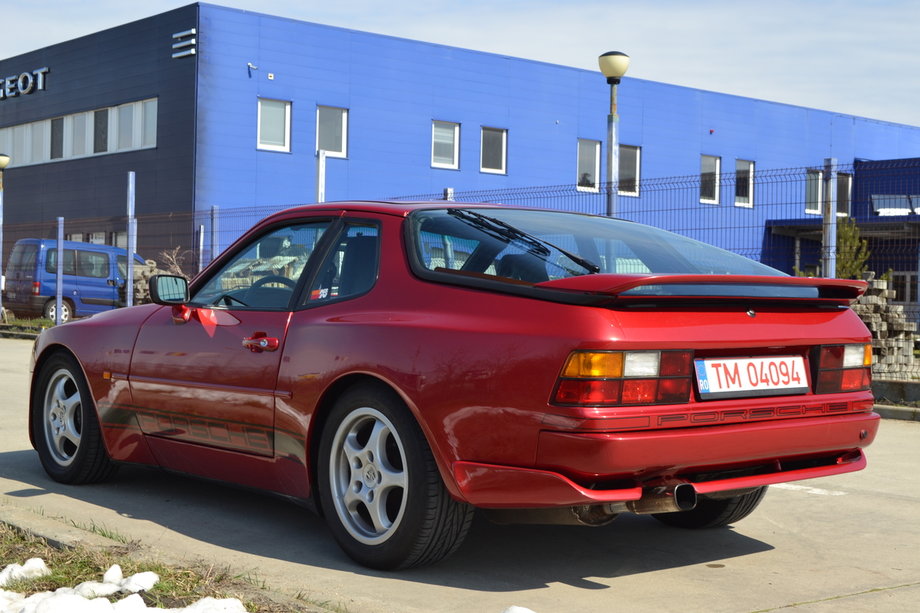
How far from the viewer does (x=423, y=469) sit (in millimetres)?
4207

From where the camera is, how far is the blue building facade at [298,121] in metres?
28.9

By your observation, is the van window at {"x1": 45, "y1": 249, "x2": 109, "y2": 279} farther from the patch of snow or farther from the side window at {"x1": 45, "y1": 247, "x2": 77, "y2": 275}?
the patch of snow

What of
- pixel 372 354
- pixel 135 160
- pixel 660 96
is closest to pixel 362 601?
pixel 372 354

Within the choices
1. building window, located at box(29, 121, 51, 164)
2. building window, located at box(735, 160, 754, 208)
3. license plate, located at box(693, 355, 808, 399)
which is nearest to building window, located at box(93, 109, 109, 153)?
building window, located at box(29, 121, 51, 164)

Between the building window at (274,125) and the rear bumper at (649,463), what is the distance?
26239 mm

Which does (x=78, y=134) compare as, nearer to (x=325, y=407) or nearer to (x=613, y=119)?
(x=613, y=119)

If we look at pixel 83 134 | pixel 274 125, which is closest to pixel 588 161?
pixel 274 125

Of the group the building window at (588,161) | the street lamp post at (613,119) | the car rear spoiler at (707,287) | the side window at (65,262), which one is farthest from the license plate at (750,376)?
the building window at (588,161)

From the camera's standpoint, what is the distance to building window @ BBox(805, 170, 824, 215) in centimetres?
1194

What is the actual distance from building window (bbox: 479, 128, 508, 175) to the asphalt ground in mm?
27302

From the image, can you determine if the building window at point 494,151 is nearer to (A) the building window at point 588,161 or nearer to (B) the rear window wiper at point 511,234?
(A) the building window at point 588,161

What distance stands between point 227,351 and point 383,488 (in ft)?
3.64

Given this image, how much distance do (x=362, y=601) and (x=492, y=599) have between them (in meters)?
A: 0.44

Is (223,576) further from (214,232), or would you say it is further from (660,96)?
(660,96)
